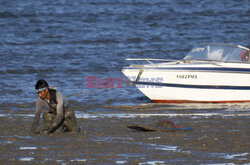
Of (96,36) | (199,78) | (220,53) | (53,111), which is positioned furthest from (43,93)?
(96,36)

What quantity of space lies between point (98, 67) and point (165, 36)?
8.87m

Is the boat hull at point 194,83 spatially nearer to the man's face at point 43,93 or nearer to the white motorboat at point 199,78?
the white motorboat at point 199,78

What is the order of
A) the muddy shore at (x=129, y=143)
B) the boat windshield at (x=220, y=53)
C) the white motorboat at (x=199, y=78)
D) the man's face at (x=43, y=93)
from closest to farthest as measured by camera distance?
the muddy shore at (x=129, y=143) → the man's face at (x=43, y=93) → the white motorboat at (x=199, y=78) → the boat windshield at (x=220, y=53)

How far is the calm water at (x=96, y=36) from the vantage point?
18.5m

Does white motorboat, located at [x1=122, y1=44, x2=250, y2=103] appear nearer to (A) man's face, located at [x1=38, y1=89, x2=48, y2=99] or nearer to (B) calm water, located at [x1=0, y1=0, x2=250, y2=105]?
(B) calm water, located at [x1=0, y1=0, x2=250, y2=105]

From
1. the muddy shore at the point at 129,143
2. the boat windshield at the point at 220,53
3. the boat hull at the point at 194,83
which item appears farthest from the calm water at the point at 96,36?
the muddy shore at the point at 129,143

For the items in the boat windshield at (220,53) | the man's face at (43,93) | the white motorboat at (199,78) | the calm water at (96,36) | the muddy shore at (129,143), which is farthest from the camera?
the calm water at (96,36)

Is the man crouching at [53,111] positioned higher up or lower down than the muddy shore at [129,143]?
higher up

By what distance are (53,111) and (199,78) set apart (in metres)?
6.39

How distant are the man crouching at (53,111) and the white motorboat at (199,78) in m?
5.60

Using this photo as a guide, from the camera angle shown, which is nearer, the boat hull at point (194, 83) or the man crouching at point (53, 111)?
the man crouching at point (53, 111)

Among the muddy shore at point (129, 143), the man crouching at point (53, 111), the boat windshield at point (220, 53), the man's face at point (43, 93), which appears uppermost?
the boat windshield at point (220, 53)

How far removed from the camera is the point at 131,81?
14836 mm

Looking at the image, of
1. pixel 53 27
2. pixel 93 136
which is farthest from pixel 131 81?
pixel 53 27
